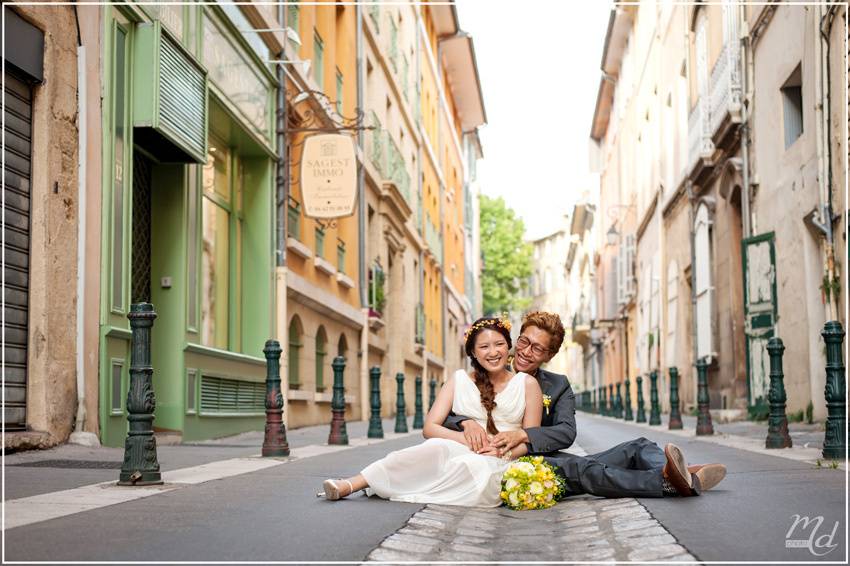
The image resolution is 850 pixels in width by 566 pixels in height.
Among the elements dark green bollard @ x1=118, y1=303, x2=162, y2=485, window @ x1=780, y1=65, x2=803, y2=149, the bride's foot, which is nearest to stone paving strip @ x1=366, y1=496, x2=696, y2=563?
the bride's foot

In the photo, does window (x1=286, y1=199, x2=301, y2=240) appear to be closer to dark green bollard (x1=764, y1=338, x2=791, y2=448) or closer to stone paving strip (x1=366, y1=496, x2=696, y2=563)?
dark green bollard (x1=764, y1=338, x2=791, y2=448)

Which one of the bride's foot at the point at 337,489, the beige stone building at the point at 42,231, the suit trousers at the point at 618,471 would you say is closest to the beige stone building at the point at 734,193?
the suit trousers at the point at 618,471

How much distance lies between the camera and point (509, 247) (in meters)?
71.2

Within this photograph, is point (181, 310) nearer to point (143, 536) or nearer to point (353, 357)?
point (143, 536)

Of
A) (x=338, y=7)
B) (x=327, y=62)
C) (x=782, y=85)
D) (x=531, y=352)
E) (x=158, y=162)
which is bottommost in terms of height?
(x=531, y=352)

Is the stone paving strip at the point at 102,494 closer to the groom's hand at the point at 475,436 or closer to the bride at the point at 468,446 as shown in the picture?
the bride at the point at 468,446

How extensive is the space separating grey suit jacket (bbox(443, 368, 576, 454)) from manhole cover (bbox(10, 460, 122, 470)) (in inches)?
122

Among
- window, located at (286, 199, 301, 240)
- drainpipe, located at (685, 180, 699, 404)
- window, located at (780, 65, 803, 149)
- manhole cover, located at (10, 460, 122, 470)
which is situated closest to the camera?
manhole cover, located at (10, 460, 122, 470)

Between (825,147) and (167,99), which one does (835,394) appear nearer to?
(825,147)

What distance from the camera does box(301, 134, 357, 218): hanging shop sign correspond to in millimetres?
17953

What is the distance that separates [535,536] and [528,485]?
91 centimetres

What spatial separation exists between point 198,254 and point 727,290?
1254cm

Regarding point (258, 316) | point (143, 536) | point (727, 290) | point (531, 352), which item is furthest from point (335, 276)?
point (143, 536)

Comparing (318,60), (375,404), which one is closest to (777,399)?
(375,404)
